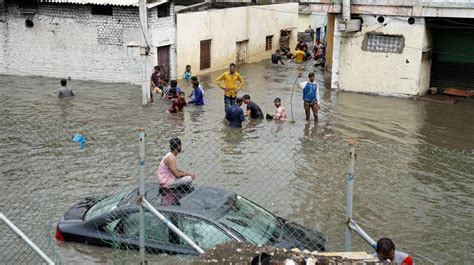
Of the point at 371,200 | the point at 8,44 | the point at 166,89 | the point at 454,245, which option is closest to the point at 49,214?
the point at 371,200

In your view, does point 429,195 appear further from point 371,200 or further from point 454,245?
point 454,245

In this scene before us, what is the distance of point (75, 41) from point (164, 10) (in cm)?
353

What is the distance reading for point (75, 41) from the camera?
23859 mm

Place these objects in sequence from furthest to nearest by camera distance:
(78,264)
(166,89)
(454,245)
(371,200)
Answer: (166,89)
(371,200)
(454,245)
(78,264)

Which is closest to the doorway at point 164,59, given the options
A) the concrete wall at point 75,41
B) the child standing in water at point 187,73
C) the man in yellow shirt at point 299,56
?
the concrete wall at point 75,41

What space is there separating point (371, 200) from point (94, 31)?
50.6 feet

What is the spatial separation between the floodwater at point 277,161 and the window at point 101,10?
3525 mm

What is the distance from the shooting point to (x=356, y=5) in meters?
21.3

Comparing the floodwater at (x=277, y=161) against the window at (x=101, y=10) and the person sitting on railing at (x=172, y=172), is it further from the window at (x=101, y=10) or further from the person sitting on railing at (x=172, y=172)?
the window at (x=101, y=10)

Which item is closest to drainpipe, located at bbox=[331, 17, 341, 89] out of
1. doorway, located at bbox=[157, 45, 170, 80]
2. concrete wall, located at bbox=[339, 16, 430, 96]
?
concrete wall, located at bbox=[339, 16, 430, 96]

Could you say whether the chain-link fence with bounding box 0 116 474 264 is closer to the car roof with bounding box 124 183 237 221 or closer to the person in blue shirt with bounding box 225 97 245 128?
the car roof with bounding box 124 183 237 221

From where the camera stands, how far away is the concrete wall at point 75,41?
910 inches

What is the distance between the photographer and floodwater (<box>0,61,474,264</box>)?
971cm

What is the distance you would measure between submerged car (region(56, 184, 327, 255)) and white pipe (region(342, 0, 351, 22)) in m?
14.1
